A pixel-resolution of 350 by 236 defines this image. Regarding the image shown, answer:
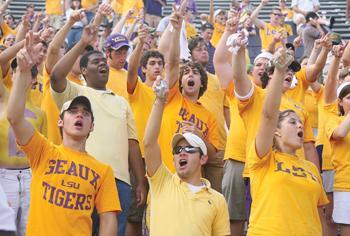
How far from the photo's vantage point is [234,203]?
23.1 feet

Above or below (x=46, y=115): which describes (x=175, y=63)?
above

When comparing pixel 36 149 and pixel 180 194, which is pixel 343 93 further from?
pixel 36 149

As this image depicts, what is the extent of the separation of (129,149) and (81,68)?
0.80 metres

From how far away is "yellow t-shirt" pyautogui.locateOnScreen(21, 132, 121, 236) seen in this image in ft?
18.0

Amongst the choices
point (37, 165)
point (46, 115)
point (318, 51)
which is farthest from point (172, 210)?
point (318, 51)

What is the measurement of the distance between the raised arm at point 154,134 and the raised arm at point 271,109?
2.35ft

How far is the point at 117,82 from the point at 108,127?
119cm

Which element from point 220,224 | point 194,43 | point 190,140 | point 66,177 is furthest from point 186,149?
point 194,43

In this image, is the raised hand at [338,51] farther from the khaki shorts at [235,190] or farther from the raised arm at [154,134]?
the raised arm at [154,134]

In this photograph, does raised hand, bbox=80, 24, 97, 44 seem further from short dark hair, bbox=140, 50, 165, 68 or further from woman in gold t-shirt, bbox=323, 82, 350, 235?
woman in gold t-shirt, bbox=323, 82, 350, 235

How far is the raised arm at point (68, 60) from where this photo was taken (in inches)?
242

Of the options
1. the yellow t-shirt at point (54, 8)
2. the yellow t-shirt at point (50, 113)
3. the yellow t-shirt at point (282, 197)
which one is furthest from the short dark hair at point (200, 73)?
the yellow t-shirt at point (54, 8)

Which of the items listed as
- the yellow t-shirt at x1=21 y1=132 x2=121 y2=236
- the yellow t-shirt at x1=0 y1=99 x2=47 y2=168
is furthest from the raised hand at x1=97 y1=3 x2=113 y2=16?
the yellow t-shirt at x1=21 y1=132 x2=121 y2=236

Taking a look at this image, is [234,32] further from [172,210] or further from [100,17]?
[172,210]
